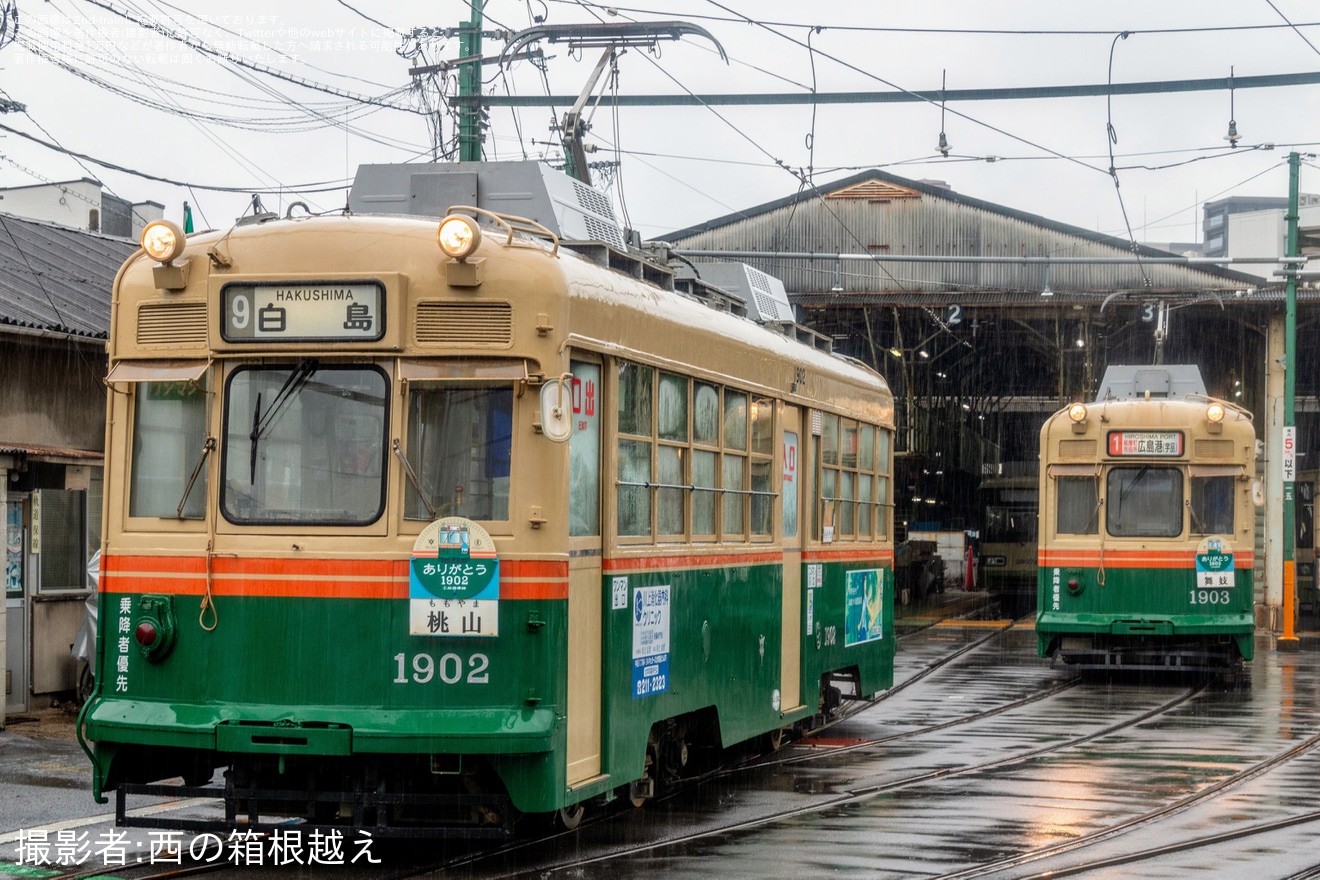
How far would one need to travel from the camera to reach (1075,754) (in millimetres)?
12891

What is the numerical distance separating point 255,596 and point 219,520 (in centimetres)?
39

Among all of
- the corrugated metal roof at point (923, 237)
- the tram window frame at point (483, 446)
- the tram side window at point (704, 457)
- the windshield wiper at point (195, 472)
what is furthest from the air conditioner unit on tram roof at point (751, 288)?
the corrugated metal roof at point (923, 237)

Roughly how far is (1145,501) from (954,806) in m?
9.25

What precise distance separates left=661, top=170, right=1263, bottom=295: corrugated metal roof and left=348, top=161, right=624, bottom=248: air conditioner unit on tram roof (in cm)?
2217

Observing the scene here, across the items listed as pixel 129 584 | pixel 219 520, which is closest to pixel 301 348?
→ pixel 219 520

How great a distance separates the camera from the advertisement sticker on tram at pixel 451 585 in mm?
7574

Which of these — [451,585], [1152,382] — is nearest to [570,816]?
[451,585]

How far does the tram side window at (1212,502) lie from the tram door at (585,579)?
38.3ft

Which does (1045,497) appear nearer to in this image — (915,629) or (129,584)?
(915,629)

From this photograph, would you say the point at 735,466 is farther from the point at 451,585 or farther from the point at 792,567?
the point at 451,585

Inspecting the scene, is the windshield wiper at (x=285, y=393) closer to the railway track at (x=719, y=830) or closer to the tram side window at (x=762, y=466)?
the railway track at (x=719, y=830)

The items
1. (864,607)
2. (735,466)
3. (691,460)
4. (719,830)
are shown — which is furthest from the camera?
(864,607)

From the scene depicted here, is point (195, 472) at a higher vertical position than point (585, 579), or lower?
higher

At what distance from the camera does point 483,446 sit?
7.75 meters
